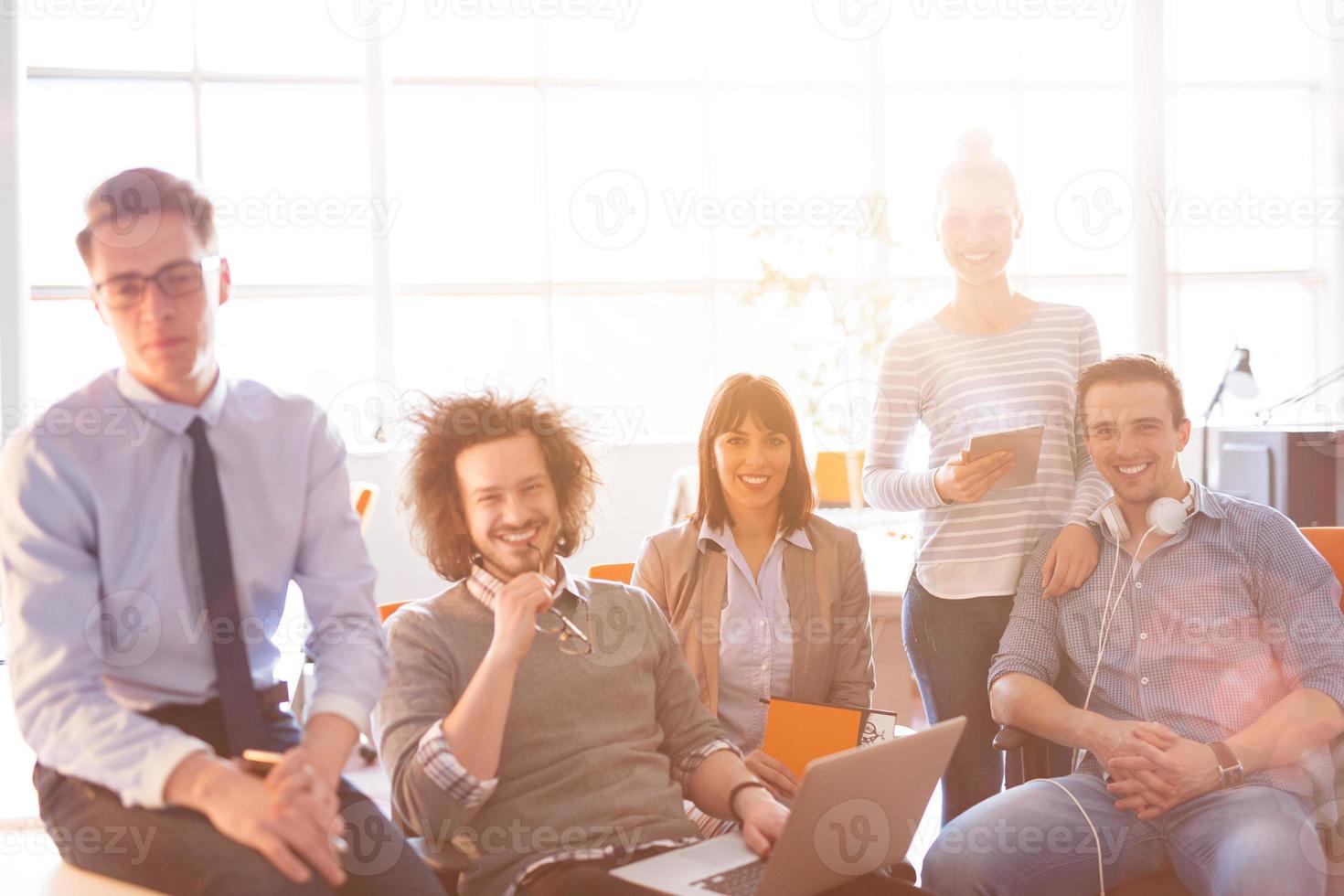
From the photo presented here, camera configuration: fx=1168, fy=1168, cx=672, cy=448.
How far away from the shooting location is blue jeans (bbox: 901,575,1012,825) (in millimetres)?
2477

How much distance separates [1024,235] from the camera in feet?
24.6

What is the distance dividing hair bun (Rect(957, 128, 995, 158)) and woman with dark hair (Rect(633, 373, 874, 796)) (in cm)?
66

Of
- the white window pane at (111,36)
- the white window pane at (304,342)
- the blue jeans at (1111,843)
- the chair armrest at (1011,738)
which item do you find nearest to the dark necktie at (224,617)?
the blue jeans at (1111,843)

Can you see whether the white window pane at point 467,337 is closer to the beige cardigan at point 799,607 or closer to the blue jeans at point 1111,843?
the beige cardigan at point 799,607

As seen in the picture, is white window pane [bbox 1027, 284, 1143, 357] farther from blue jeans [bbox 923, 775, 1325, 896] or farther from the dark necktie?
the dark necktie

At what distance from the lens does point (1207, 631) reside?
2275mm

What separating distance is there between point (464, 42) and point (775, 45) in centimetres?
192

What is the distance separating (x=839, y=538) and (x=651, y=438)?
4.61 m

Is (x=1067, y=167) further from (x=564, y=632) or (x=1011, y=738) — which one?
(x=564, y=632)

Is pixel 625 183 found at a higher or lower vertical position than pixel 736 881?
higher

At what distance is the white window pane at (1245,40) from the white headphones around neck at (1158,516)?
20.6ft

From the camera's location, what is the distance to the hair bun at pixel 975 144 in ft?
8.39

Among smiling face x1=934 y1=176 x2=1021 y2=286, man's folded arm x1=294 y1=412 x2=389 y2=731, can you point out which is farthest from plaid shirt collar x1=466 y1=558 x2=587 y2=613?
smiling face x1=934 y1=176 x2=1021 y2=286

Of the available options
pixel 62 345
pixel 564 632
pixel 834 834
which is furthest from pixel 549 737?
pixel 62 345
